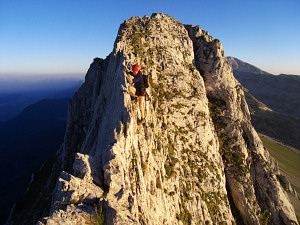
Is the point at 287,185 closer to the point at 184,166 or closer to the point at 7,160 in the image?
the point at 184,166

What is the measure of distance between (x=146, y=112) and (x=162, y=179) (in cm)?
805

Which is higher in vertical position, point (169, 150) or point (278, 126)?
point (169, 150)

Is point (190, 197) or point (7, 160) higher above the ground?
point (190, 197)

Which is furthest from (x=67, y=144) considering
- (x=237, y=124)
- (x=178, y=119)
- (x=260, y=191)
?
(x=260, y=191)

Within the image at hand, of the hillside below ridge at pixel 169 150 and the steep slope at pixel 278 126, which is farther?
the steep slope at pixel 278 126

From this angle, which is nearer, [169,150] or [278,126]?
[169,150]

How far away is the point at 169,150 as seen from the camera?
19.3 metres

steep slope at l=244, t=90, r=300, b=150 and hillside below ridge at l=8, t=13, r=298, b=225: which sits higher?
hillside below ridge at l=8, t=13, r=298, b=225

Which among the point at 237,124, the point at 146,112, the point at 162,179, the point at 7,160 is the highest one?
the point at 146,112

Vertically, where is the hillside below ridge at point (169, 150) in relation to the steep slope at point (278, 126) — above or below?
above

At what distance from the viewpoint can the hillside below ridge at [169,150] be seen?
10875mm

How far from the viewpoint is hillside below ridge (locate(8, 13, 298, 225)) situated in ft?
35.7

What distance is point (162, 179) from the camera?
54.2ft

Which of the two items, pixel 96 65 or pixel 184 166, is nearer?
pixel 184 166
